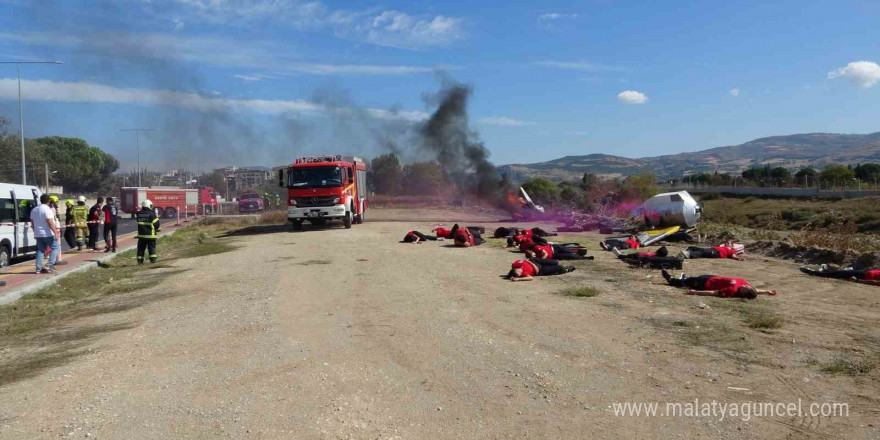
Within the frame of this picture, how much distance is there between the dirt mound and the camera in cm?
1552

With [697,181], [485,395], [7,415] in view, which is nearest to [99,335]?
[7,415]

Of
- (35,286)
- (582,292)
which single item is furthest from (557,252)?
(35,286)

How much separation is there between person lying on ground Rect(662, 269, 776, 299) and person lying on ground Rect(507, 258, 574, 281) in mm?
2779

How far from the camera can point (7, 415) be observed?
17.9 ft

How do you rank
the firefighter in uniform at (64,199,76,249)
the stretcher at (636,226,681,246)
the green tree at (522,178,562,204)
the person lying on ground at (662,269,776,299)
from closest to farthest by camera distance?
the person lying on ground at (662,269,776,299)
the firefighter in uniform at (64,199,76,249)
the stretcher at (636,226,681,246)
the green tree at (522,178,562,204)

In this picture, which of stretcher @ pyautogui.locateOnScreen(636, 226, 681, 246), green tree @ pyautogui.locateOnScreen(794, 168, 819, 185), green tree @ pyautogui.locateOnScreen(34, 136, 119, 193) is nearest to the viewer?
stretcher @ pyautogui.locateOnScreen(636, 226, 681, 246)

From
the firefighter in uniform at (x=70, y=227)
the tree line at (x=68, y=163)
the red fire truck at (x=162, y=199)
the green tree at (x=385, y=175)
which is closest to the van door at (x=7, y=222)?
the firefighter in uniform at (x=70, y=227)

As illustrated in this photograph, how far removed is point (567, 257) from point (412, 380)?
10.9m

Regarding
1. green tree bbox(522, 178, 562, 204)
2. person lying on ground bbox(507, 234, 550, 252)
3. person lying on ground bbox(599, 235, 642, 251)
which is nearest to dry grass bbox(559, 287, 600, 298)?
person lying on ground bbox(507, 234, 550, 252)

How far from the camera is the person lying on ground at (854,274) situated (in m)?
12.5

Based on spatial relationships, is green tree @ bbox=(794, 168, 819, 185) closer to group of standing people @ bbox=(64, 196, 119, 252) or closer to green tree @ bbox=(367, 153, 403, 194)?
green tree @ bbox=(367, 153, 403, 194)

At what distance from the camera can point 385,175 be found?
55312 mm

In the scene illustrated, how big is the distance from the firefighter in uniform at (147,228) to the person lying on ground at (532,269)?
381 inches

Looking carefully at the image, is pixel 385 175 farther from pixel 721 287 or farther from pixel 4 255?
pixel 721 287
